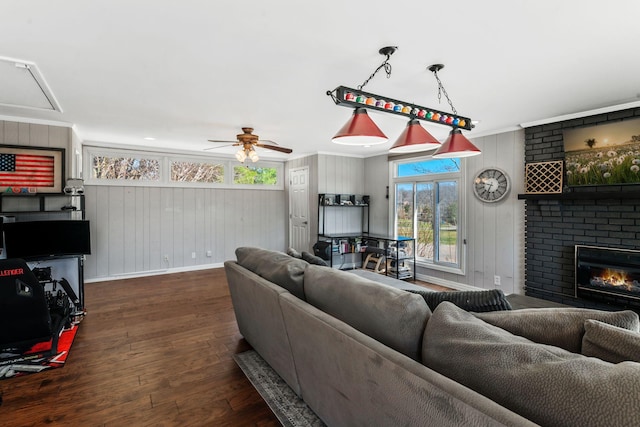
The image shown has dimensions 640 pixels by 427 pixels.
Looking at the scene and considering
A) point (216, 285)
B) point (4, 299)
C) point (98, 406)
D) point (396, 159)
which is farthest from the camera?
point (396, 159)

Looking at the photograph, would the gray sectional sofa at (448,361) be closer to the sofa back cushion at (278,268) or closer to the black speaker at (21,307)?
the sofa back cushion at (278,268)

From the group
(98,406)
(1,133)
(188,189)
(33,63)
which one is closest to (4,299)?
(98,406)

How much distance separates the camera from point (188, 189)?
6.19 m

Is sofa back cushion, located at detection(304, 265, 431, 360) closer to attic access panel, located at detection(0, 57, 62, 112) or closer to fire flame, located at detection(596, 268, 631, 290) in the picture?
attic access panel, located at detection(0, 57, 62, 112)

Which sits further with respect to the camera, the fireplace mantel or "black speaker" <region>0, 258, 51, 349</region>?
the fireplace mantel

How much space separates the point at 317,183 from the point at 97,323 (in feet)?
13.3

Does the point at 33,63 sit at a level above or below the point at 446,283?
above

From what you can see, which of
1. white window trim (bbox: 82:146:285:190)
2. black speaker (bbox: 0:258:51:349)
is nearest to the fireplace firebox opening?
black speaker (bbox: 0:258:51:349)

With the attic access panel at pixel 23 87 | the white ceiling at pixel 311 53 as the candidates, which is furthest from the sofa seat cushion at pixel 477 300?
the attic access panel at pixel 23 87

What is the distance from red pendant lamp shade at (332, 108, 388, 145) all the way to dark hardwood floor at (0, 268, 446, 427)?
1.85m

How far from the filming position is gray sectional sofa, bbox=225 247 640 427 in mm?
838

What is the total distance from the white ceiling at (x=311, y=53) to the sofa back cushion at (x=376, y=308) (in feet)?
4.84

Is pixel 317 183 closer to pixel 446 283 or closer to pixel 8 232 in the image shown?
pixel 446 283

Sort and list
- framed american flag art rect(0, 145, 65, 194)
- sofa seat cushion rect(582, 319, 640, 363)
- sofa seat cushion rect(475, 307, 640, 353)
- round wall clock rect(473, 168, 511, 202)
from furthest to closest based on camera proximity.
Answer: round wall clock rect(473, 168, 511, 202), framed american flag art rect(0, 145, 65, 194), sofa seat cushion rect(475, 307, 640, 353), sofa seat cushion rect(582, 319, 640, 363)
